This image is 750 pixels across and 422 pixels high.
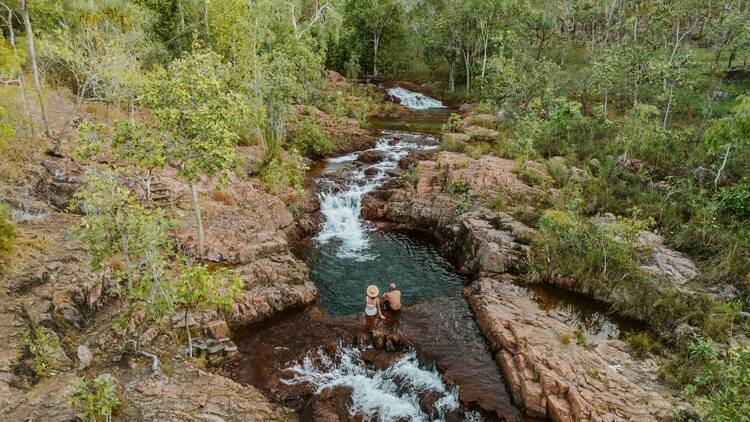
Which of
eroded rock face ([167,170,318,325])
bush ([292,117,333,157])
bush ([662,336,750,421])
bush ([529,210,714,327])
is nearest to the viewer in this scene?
bush ([662,336,750,421])

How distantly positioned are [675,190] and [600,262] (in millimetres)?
5904

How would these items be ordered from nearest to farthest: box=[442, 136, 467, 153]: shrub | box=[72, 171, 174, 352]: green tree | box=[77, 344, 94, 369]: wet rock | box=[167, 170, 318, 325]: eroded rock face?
box=[72, 171, 174, 352]: green tree
box=[77, 344, 94, 369]: wet rock
box=[167, 170, 318, 325]: eroded rock face
box=[442, 136, 467, 153]: shrub

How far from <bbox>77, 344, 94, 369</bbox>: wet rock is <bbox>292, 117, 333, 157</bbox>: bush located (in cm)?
1738

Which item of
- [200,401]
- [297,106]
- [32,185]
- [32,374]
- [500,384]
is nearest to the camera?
[32,374]

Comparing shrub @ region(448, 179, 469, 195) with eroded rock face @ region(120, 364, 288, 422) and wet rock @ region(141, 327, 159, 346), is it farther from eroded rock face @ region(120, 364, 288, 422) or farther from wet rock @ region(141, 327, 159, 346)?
wet rock @ region(141, 327, 159, 346)

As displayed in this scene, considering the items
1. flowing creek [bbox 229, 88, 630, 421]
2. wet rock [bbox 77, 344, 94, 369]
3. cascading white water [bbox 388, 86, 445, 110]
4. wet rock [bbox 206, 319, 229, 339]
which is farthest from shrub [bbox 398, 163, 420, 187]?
cascading white water [bbox 388, 86, 445, 110]

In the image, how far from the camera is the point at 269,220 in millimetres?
16969

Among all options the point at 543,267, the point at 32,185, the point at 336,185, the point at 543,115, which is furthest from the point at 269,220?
the point at 543,115

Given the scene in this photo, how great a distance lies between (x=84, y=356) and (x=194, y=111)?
6.18 meters

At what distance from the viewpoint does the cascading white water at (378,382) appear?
33.1 feet

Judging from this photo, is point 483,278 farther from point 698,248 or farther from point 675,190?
point 675,190

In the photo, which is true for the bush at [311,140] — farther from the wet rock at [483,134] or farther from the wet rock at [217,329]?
the wet rock at [217,329]

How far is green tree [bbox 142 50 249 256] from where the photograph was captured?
11.0 m

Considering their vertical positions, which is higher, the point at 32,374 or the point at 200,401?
the point at 32,374
